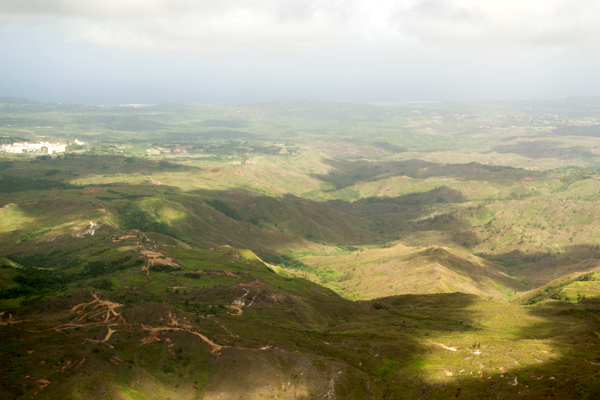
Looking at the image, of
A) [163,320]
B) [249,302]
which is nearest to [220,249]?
[249,302]

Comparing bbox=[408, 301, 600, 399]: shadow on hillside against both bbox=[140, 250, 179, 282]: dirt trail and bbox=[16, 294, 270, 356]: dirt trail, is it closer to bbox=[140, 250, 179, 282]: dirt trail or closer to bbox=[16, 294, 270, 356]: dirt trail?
bbox=[16, 294, 270, 356]: dirt trail

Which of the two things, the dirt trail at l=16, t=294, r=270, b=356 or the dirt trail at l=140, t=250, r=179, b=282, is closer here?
the dirt trail at l=16, t=294, r=270, b=356

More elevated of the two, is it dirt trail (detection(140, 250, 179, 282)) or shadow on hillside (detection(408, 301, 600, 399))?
shadow on hillside (detection(408, 301, 600, 399))

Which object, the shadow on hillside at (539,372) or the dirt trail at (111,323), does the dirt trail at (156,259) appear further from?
the shadow on hillside at (539,372)

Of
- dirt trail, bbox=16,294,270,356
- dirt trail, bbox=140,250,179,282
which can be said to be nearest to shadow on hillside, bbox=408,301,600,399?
dirt trail, bbox=16,294,270,356

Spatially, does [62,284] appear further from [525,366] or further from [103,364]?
[525,366]

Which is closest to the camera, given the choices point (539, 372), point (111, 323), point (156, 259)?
point (539, 372)

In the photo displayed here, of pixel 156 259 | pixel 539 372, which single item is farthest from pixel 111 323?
pixel 156 259

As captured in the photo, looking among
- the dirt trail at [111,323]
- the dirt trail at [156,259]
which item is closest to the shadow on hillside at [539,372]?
the dirt trail at [111,323]

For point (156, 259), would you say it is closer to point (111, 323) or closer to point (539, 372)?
point (111, 323)

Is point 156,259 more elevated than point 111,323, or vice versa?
point 111,323

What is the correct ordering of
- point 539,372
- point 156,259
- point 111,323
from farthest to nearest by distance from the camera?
point 156,259 < point 111,323 < point 539,372
